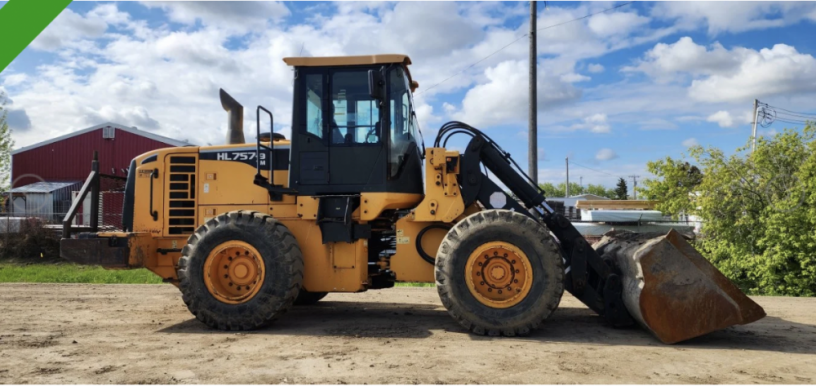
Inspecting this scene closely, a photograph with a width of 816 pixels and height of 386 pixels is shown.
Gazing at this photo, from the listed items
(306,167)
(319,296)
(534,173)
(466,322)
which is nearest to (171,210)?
(306,167)

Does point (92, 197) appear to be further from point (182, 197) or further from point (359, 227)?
point (359, 227)

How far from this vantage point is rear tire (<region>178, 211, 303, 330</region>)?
279 inches

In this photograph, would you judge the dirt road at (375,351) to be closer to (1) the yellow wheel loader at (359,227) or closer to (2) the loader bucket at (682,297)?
(2) the loader bucket at (682,297)

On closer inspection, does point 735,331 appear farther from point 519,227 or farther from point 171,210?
point 171,210

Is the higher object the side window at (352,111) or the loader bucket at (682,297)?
the side window at (352,111)

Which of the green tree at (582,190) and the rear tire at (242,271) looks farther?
the green tree at (582,190)

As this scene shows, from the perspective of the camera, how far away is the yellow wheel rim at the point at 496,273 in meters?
6.77

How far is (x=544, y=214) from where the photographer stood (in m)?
7.48

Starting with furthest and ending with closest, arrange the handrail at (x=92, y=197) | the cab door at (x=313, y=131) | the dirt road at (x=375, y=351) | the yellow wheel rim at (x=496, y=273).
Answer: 1. the handrail at (x=92, y=197)
2. the cab door at (x=313, y=131)
3. the yellow wheel rim at (x=496, y=273)
4. the dirt road at (x=375, y=351)

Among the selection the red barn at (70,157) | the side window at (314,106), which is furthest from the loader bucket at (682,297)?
the red barn at (70,157)

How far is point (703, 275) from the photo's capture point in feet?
20.6

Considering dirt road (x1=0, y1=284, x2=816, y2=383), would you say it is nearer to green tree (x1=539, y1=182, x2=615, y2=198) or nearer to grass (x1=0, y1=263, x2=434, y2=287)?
grass (x1=0, y1=263, x2=434, y2=287)

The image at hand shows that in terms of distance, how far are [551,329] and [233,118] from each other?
5.20m

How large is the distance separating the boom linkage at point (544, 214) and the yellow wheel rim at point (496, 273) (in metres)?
0.76
